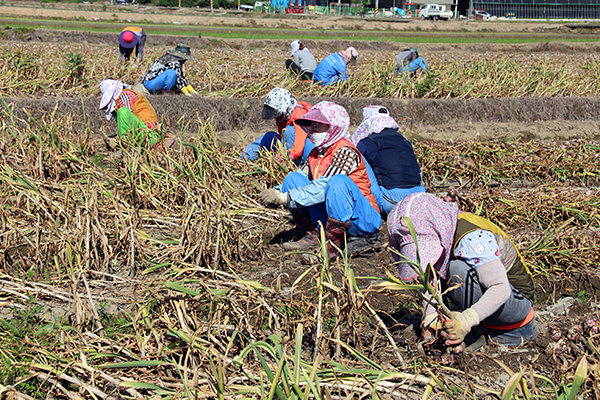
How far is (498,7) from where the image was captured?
45.1 metres

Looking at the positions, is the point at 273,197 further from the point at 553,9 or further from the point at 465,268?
the point at 553,9

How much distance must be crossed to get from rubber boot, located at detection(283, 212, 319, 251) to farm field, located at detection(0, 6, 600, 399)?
16cm

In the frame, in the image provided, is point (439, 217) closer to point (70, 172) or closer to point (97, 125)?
point (70, 172)

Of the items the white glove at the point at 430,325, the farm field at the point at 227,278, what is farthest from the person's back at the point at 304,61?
the white glove at the point at 430,325

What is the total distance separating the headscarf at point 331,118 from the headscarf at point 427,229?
47.4 inches

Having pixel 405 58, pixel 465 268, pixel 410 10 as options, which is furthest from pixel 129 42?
pixel 410 10

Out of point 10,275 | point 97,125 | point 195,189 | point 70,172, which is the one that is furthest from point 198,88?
point 10,275

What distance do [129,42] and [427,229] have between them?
747cm

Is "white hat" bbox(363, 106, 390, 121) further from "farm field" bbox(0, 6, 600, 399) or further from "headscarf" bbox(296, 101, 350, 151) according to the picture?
"headscarf" bbox(296, 101, 350, 151)

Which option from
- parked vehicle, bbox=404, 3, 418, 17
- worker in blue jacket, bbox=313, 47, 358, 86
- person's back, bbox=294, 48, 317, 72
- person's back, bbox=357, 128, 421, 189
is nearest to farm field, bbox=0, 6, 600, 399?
person's back, bbox=357, 128, 421, 189

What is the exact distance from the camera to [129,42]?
848 cm

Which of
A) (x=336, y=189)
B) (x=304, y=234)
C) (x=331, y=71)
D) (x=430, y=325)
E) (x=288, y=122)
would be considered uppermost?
(x=331, y=71)

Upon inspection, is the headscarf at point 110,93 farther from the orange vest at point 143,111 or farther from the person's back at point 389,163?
the person's back at point 389,163

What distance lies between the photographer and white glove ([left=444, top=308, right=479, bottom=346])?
209cm
